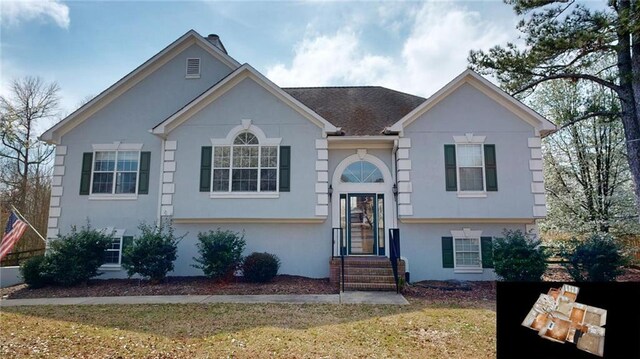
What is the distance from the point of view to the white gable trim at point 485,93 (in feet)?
38.4

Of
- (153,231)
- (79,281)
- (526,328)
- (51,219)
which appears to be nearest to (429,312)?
(526,328)

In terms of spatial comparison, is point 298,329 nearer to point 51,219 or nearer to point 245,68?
point 245,68

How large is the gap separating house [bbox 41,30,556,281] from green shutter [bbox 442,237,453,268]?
1.3 inches

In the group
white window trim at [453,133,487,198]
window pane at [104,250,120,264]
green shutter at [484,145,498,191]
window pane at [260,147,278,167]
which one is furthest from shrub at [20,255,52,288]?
green shutter at [484,145,498,191]

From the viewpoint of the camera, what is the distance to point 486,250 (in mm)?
11633

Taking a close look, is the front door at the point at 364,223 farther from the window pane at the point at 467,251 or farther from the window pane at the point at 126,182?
the window pane at the point at 126,182

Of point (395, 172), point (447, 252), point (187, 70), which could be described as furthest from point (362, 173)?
point (187, 70)

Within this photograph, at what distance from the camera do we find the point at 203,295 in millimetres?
9727

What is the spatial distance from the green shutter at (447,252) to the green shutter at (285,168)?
5550mm

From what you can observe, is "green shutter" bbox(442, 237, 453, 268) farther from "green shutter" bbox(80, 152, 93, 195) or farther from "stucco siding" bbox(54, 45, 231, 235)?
"green shutter" bbox(80, 152, 93, 195)

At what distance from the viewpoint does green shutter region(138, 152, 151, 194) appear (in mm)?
12548

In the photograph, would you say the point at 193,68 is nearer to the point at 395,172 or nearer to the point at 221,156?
the point at 221,156

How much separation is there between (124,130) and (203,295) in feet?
24.0

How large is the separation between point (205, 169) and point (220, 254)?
10.0ft
